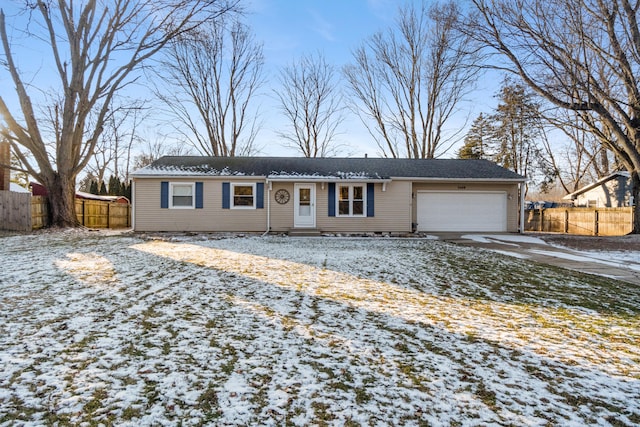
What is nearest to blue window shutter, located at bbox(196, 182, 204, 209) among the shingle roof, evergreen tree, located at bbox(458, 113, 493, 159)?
the shingle roof

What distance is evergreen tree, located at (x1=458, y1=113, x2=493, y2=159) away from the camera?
95.6ft

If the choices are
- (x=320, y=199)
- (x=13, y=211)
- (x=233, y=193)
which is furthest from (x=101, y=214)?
(x=320, y=199)

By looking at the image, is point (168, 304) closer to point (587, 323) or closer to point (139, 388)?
point (139, 388)

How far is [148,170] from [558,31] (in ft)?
54.8

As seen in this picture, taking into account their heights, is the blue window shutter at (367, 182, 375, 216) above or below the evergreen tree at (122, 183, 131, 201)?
below

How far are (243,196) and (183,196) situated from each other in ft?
7.84

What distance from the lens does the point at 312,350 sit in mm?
2779

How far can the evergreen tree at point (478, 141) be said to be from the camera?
29141mm

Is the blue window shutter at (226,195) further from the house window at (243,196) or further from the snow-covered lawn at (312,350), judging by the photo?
the snow-covered lawn at (312,350)

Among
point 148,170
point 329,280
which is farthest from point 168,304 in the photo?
point 148,170

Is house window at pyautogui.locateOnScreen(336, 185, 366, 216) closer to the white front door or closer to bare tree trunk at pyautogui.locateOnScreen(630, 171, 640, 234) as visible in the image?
the white front door

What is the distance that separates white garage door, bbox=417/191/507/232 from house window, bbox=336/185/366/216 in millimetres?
2531

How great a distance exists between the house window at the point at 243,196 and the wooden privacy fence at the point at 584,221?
52.8 ft

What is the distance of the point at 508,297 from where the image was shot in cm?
465
